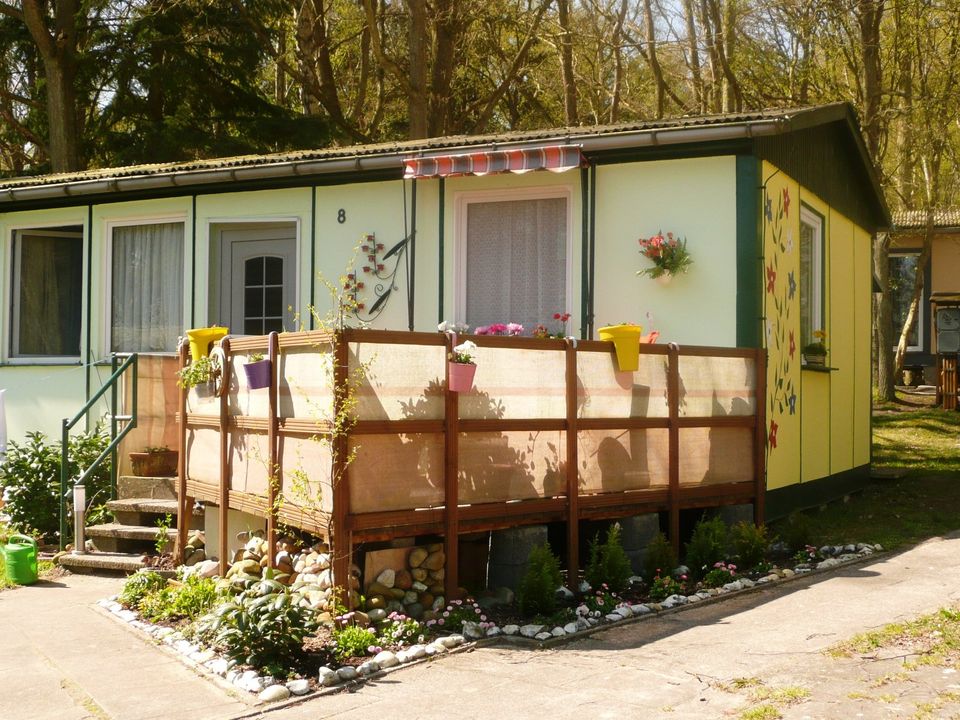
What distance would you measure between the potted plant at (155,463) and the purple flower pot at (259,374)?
2.96 m

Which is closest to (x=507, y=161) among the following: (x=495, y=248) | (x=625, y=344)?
(x=495, y=248)

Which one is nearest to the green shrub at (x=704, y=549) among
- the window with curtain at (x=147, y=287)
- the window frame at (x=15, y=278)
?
the window with curtain at (x=147, y=287)

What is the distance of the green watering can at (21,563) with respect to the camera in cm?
828

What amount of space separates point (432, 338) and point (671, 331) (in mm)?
3268

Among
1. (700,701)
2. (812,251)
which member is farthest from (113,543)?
(812,251)

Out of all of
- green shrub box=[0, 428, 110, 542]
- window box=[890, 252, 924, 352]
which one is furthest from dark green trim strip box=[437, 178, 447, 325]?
window box=[890, 252, 924, 352]

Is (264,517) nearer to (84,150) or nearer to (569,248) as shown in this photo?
(569,248)

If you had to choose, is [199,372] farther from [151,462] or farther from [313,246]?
[313,246]

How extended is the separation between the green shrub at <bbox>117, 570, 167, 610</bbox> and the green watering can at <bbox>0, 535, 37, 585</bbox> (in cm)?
126

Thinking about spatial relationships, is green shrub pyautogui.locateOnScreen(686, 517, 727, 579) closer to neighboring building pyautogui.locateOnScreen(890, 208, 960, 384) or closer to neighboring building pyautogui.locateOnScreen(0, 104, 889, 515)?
neighboring building pyautogui.locateOnScreen(0, 104, 889, 515)

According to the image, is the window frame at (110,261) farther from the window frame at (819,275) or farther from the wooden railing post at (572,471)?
the window frame at (819,275)

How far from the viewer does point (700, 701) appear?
4.87 metres

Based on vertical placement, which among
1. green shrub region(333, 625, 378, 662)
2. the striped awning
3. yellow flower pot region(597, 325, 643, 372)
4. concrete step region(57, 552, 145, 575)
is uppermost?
the striped awning

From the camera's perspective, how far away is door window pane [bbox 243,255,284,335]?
1120cm
